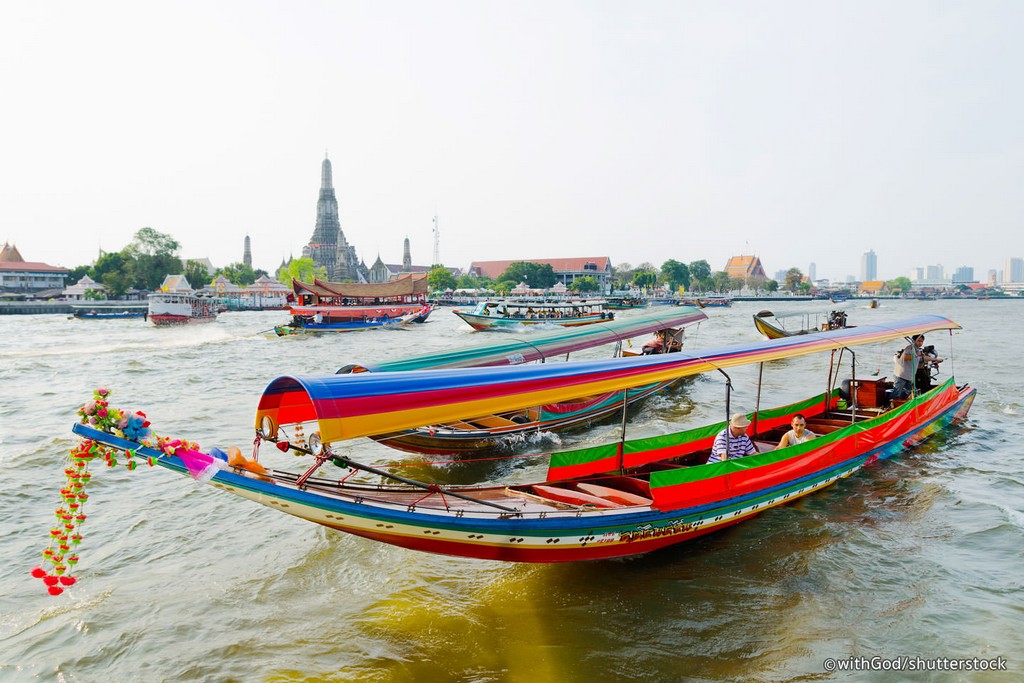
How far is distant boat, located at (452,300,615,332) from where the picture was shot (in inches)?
1818

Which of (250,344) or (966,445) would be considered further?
(250,344)

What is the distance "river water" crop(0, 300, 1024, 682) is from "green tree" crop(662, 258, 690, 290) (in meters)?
118

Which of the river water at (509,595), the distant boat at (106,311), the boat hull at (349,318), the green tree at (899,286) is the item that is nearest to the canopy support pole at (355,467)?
the river water at (509,595)

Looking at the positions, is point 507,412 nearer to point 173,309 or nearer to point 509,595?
point 509,595

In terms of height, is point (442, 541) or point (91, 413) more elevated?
point (91, 413)

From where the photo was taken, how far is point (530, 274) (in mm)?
107188

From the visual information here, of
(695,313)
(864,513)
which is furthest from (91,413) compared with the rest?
(695,313)

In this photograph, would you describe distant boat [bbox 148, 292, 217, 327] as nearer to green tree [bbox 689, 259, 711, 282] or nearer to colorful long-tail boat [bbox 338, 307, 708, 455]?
colorful long-tail boat [bbox 338, 307, 708, 455]

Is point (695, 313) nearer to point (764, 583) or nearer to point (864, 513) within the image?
point (864, 513)

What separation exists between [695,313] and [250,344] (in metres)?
25.6

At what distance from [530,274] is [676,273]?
1417 inches

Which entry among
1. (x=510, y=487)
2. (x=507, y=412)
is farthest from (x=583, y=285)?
(x=510, y=487)

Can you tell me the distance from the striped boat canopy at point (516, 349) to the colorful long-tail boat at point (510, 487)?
2.01 meters

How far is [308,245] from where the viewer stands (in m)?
132
